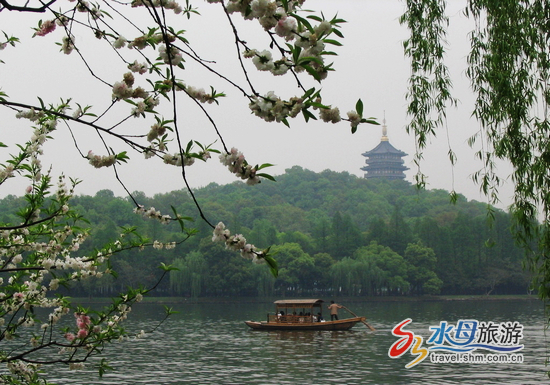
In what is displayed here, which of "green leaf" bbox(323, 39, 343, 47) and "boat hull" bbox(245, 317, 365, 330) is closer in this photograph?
"green leaf" bbox(323, 39, 343, 47)

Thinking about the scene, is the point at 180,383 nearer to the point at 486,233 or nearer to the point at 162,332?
the point at 162,332

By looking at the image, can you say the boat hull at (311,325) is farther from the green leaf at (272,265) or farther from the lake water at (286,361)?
the green leaf at (272,265)

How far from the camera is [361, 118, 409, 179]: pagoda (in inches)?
5773

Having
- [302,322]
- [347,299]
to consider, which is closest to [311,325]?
[302,322]

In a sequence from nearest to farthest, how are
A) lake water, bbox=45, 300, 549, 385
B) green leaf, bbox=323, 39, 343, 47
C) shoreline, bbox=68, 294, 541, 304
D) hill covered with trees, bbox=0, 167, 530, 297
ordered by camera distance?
green leaf, bbox=323, 39, 343, 47 < lake water, bbox=45, 300, 549, 385 < shoreline, bbox=68, 294, 541, 304 < hill covered with trees, bbox=0, 167, 530, 297

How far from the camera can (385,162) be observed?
146750mm

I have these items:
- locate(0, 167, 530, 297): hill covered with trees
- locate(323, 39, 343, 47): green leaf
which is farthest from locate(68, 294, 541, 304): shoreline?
locate(323, 39, 343, 47): green leaf

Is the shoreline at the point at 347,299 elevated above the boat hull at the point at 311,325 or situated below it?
above

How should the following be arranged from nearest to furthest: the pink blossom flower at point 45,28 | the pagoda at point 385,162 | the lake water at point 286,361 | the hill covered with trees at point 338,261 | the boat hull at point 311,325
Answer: the pink blossom flower at point 45,28 < the lake water at point 286,361 < the boat hull at point 311,325 < the hill covered with trees at point 338,261 < the pagoda at point 385,162

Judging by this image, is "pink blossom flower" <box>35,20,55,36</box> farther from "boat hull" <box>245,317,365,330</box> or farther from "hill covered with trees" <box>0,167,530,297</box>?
"hill covered with trees" <box>0,167,530,297</box>

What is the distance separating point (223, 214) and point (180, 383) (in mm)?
69578

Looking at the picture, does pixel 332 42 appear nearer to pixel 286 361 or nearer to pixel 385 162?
pixel 286 361

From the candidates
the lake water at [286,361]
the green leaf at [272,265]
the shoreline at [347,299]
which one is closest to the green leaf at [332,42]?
the green leaf at [272,265]

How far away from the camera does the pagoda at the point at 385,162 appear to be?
147m
